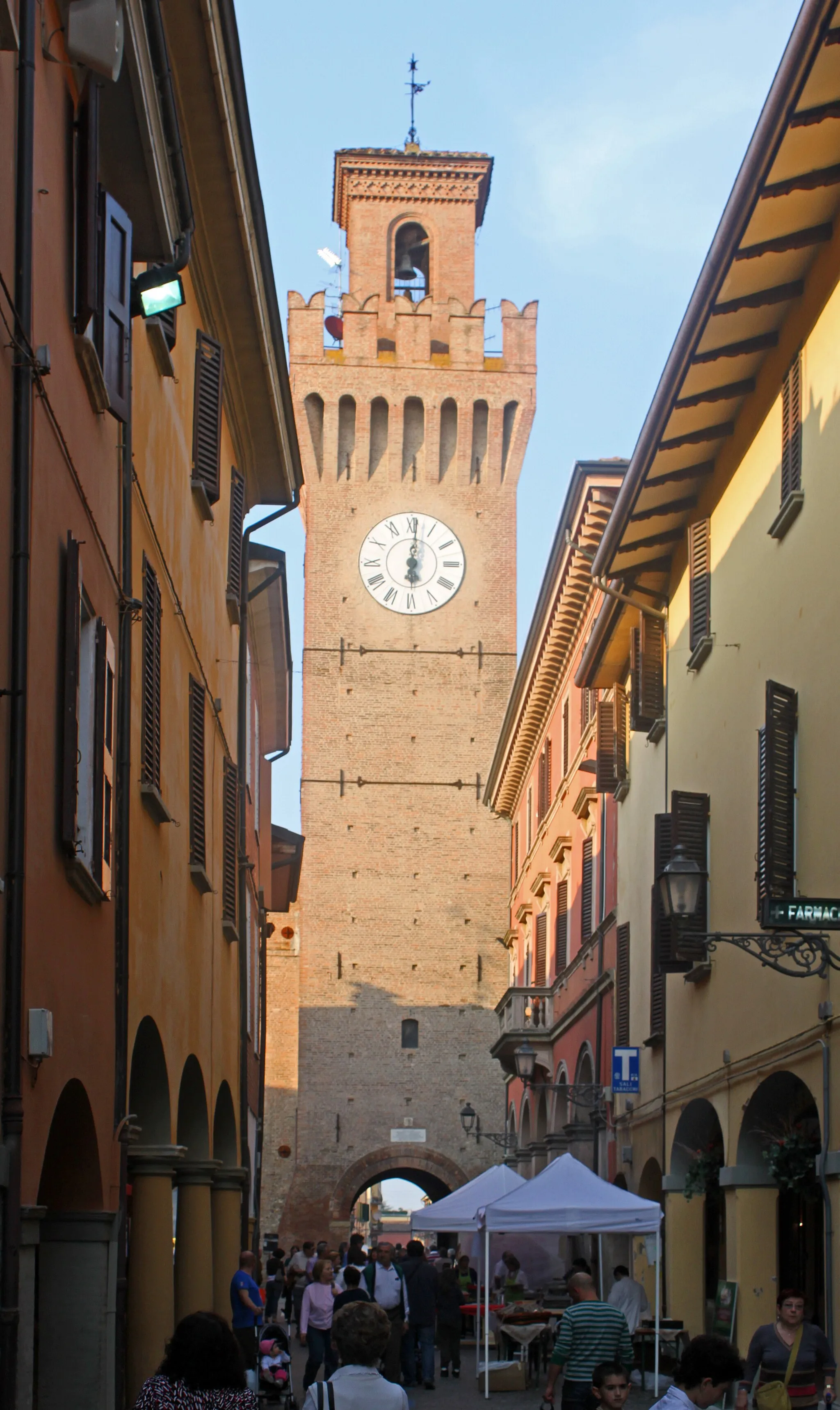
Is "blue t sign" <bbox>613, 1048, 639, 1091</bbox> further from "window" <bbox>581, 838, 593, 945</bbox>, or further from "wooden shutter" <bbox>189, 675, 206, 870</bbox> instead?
"wooden shutter" <bbox>189, 675, 206, 870</bbox>

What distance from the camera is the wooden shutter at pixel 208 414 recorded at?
47.1 ft

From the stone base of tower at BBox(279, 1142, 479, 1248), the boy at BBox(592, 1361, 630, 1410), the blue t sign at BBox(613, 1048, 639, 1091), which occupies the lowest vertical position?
the stone base of tower at BBox(279, 1142, 479, 1248)

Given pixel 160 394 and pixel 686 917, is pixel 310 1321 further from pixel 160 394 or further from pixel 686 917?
pixel 160 394

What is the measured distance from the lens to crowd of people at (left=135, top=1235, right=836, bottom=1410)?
198 inches

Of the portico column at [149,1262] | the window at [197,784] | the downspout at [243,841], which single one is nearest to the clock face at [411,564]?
→ the downspout at [243,841]

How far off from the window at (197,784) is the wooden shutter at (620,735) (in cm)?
912

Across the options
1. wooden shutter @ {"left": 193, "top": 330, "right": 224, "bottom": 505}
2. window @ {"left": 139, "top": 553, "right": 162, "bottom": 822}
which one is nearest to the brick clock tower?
wooden shutter @ {"left": 193, "top": 330, "right": 224, "bottom": 505}

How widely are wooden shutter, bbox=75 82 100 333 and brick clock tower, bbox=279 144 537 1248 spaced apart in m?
38.6

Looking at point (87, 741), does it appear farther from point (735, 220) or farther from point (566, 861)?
point (566, 861)

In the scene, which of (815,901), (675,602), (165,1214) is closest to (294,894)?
(675,602)

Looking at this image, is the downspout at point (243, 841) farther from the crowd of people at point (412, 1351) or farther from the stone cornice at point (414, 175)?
the stone cornice at point (414, 175)

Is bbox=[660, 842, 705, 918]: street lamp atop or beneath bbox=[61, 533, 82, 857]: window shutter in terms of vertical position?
beneath

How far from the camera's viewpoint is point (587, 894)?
27.4 m

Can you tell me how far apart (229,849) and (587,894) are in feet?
37.2
